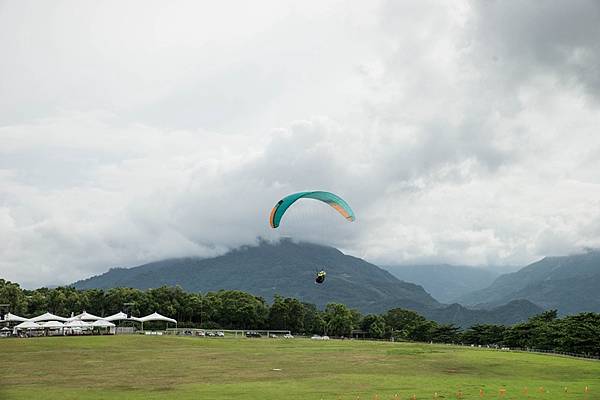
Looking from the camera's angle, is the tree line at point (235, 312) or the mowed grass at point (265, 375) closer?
the mowed grass at point (265, 375)

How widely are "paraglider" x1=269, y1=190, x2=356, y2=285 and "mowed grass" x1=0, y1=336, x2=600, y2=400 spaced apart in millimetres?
8291

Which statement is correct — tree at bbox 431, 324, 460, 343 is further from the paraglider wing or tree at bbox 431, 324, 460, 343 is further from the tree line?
the paraglider wing

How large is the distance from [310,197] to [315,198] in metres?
0.44

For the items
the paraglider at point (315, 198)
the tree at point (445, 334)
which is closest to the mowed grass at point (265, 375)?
the paraglider at point (315, 198)

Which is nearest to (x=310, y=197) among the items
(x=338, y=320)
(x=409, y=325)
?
(x=338, y=320)

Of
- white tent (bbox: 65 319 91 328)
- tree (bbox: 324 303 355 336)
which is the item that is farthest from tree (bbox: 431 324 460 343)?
white tent (bbox: 65 319 91 328)

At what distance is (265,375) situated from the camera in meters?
34.8

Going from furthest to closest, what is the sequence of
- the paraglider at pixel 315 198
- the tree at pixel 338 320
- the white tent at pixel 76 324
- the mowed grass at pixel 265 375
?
the tree at pixel 338 320, the white tent at pixel 76 324, the paraglider at pixel 315 198, the mowed grass at pixel 265 375

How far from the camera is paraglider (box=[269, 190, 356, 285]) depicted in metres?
40.7

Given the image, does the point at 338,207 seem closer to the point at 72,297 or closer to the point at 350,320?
the point at 350,320

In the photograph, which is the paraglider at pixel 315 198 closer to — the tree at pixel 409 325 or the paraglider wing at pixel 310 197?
the paraglider wing at pixel 310 197

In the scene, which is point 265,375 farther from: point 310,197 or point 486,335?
point 486,335

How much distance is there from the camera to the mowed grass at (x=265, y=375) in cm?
2769

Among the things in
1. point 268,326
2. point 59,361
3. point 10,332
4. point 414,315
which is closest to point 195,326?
point 268,326
